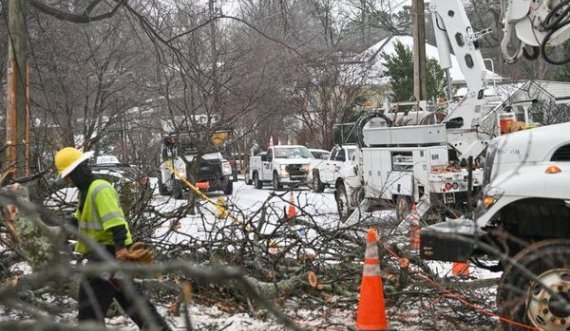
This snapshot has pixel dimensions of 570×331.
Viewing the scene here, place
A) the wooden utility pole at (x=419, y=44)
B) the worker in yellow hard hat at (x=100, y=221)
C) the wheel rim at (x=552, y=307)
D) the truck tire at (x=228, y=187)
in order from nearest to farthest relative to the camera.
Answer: the wheel rim at (x=552, y=307), the worker in yellow hard hat at (x=100, y=221), the wooden utility pole at (x=419, y=44), the truck tire at (x=228, y=187)

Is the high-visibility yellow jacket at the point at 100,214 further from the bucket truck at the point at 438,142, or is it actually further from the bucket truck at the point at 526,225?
the bucket truck at the point at 438,142

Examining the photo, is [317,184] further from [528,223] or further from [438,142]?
[528,223]

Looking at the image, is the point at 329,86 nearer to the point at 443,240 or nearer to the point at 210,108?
the point at 210,108

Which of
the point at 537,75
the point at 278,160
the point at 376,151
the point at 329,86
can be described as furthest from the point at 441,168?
the point at 329,86

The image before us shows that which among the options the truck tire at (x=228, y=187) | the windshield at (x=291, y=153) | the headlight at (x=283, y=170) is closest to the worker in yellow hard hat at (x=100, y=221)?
the truck tire at (x=228, y=187)

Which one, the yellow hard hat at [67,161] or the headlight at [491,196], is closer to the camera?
the yellow hard hat at [67,161]

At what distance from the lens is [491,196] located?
5250 millimetres

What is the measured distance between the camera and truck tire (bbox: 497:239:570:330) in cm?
473

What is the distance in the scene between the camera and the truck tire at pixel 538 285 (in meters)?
4.73

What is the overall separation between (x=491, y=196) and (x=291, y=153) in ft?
73.6

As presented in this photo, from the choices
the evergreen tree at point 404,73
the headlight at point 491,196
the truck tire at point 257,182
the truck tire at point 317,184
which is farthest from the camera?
the evergreen tree at point 404,73

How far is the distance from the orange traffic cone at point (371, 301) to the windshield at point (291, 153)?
22.0 metres

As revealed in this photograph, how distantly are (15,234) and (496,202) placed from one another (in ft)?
13.6

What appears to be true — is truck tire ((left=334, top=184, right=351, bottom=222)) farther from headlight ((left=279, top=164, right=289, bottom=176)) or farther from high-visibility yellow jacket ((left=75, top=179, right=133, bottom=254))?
headlight ((left=279, top=164, right=289, bottom=176))
